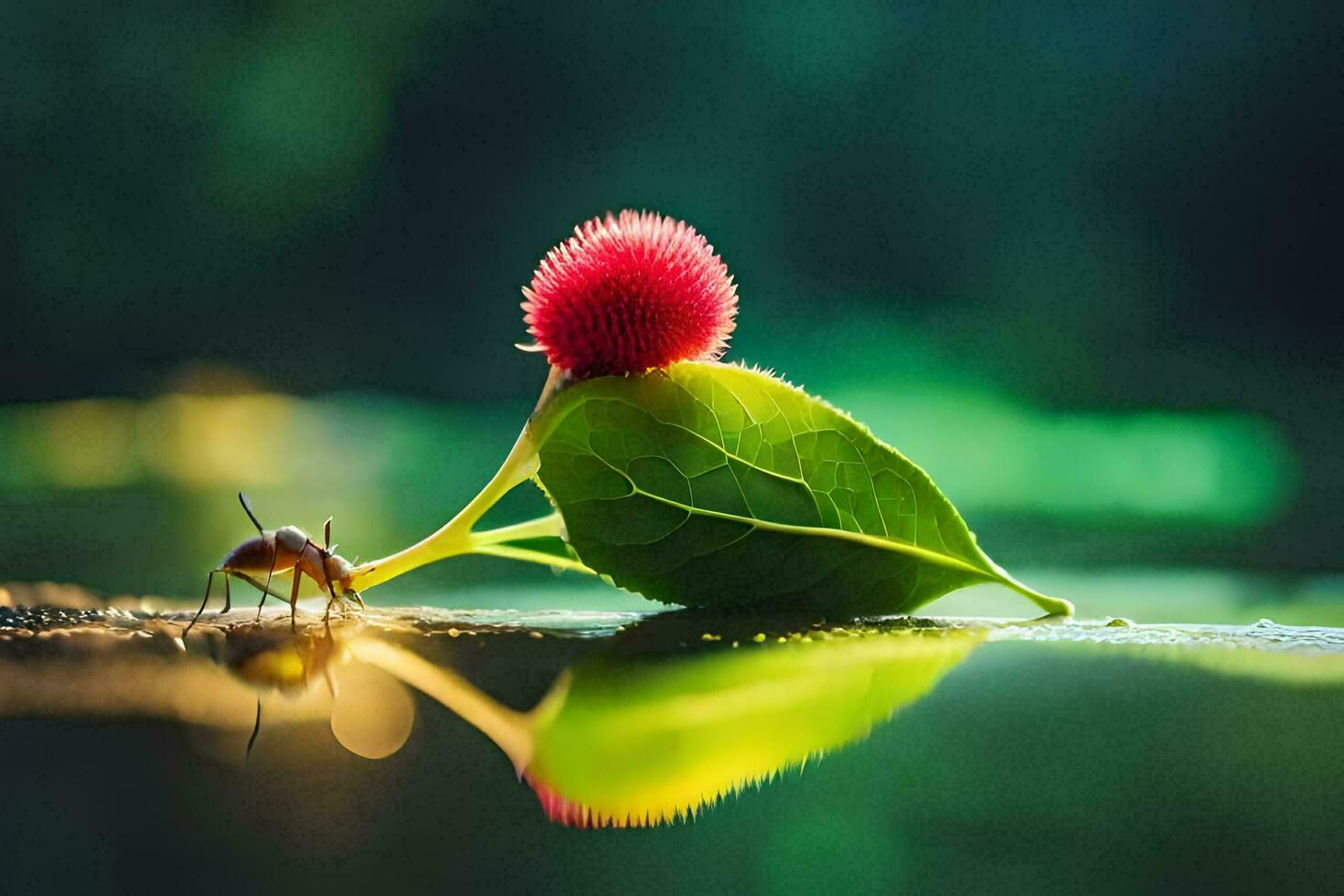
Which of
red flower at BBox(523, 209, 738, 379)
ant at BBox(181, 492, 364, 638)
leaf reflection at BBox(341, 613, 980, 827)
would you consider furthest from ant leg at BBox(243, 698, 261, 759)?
red flower at BBox(523, 209, 738, 379)

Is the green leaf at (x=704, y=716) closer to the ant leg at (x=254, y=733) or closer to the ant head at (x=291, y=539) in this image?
the ant leg at (x=254, y=733)

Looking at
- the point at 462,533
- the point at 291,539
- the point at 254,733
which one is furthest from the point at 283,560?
the point at 254,733

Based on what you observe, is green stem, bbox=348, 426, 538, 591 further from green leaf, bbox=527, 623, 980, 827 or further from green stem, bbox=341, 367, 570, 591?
green leaf, bbox=527, 623, 980, 827

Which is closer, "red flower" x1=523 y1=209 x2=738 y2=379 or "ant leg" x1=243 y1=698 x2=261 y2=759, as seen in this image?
"ant leg" x1=243 y1=698 x2=261 y2=759

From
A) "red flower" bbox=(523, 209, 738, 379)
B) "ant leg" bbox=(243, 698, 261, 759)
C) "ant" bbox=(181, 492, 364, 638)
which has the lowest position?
"ant leg" bbox=(243, 698, 261, 759)

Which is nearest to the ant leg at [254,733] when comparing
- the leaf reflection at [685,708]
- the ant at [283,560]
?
the leaf reflection at [685,708]

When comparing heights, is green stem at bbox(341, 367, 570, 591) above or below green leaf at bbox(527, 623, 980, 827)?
above
